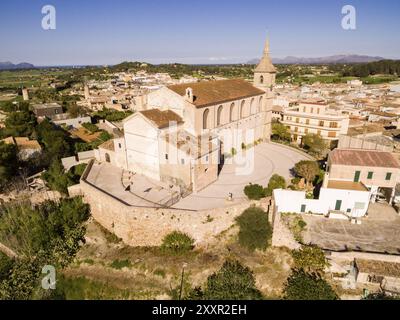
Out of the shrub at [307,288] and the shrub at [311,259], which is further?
the shrub at [311,259]

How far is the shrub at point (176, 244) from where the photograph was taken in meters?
22.6

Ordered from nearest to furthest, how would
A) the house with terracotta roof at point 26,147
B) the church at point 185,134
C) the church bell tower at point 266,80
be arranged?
1. the church at point 185,134
2. the house with terracotta roof at point 26,147
3. the church bell tower at point 266,80

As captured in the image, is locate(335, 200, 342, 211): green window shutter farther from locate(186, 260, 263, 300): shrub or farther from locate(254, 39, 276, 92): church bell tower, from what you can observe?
locate(254, 39, 276, 92): church bell tower

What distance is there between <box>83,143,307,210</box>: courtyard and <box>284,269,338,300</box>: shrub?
7390 millimetres

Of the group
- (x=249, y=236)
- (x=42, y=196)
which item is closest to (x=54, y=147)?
(x=42, y=196)

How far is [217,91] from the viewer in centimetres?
3494

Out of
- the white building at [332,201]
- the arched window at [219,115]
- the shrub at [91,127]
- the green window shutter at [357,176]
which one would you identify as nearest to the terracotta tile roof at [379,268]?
the white building at [332,201]

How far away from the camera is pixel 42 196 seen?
2981cm

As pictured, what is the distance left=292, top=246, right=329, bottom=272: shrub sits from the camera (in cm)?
1848

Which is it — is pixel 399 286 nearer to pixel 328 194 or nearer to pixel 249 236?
pixel 328 194

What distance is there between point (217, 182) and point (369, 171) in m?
13.5

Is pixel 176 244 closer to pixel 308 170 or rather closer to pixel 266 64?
pixel 308 170

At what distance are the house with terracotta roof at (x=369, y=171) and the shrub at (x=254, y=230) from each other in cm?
691

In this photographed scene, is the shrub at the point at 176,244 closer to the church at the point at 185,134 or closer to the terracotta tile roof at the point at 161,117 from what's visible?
the church at the point at 185,134
